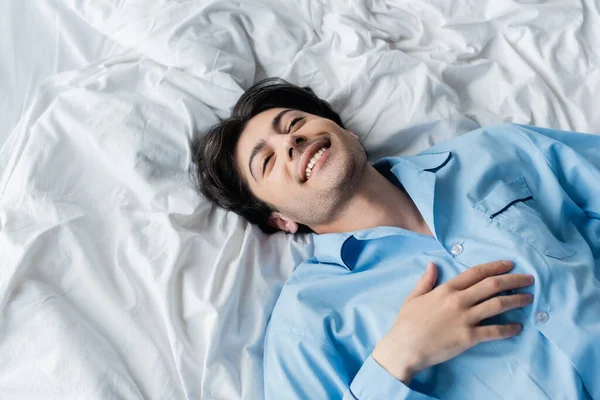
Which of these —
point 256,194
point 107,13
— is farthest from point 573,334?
point 107,13

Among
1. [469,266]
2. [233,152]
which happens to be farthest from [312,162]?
[469,266]

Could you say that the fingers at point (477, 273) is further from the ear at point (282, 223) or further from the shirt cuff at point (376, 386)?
the ear at point (282, 223)

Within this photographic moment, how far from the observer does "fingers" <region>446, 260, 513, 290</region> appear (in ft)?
3.78

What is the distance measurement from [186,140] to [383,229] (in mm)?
556

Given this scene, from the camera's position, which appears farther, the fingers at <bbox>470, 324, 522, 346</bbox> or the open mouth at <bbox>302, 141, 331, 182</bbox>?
the open mouth at <bbox>302, 141, 331, 182</bbox>

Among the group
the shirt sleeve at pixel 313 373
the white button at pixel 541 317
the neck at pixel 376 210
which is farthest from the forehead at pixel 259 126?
the white button at pixel 541 317

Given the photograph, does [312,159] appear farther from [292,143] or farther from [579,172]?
[579,172]

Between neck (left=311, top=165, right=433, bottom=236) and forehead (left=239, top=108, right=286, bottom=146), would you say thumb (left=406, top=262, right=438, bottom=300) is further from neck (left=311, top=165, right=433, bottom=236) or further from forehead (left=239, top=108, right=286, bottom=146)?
forehead (left=239, top=108, right=286, bottom=146)

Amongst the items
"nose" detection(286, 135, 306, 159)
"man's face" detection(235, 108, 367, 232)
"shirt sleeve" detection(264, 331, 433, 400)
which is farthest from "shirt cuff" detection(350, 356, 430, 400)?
"nose" detection(286, 135, 306, 159)

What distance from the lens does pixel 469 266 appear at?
3.99ft

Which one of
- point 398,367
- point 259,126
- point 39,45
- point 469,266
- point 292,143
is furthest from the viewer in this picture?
point 39,45

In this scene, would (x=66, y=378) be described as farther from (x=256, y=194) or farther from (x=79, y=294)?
(x=256, y=194)

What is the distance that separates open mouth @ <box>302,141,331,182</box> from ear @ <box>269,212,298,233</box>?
0.18 meters

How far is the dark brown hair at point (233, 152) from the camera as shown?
148 cm
